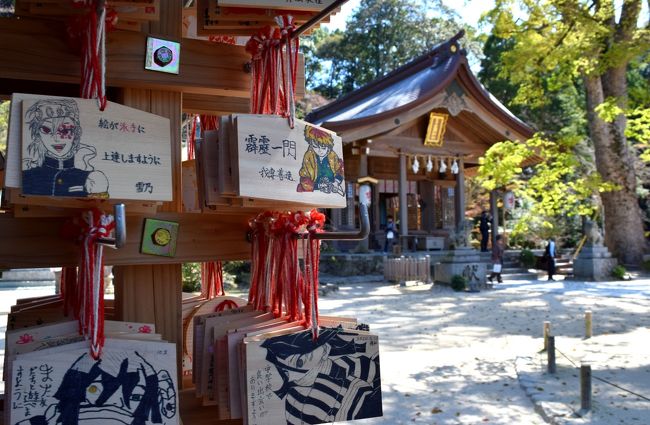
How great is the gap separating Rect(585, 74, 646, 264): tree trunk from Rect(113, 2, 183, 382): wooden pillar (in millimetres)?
13845

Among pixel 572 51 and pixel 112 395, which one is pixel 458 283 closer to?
pixel 572 51

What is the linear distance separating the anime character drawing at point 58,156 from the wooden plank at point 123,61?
0.92 feet

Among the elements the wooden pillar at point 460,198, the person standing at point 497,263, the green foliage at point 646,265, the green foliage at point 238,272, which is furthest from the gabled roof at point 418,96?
the green foliage at point 646,265

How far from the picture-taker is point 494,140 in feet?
52.6

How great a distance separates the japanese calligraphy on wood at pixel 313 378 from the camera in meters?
1.21

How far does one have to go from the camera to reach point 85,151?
1.11m

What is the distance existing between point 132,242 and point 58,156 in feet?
1.20

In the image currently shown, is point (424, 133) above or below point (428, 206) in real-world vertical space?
above

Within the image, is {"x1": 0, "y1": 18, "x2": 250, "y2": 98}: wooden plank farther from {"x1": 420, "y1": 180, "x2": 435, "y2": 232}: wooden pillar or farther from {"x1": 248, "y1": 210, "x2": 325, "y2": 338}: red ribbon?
{"x1": 420, "y1": 180, "x2": 435, "y2": 232}: wooden pillar

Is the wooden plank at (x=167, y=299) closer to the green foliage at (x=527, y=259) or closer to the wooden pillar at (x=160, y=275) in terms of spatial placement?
the wooden pillar at (x=160, y=275)

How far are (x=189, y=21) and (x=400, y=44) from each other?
97.1 ft

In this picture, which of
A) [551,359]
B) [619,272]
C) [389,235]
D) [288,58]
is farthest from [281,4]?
[619,272]

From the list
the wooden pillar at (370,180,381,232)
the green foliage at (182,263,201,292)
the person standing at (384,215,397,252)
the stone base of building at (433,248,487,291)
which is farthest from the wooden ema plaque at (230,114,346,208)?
the wooden pillar at (370,180,381,232)

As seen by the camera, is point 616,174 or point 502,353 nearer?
point 502,353
